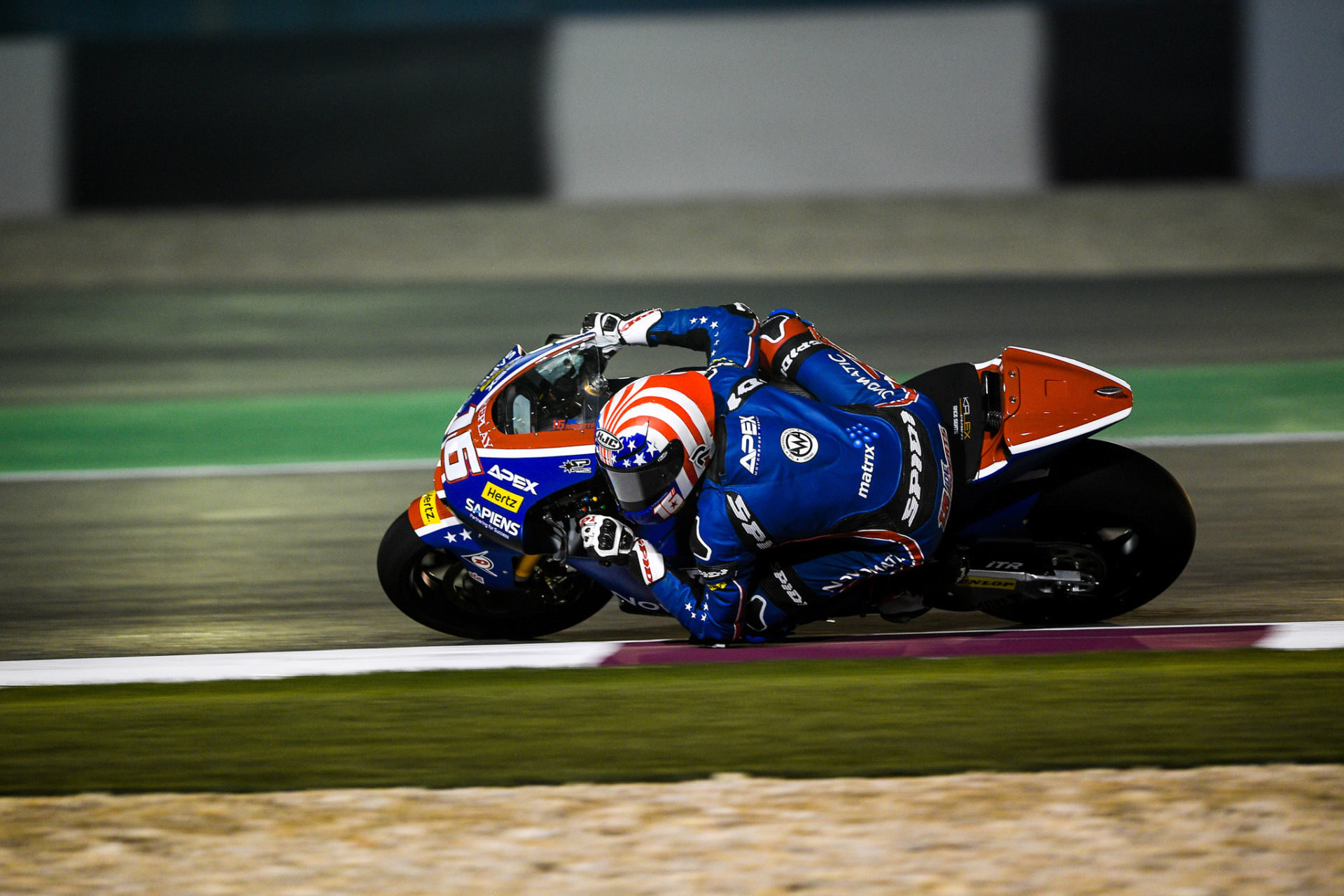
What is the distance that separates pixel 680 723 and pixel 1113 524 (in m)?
1.69

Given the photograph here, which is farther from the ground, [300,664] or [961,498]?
[961,498]

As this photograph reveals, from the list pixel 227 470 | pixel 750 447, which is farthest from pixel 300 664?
pixel 227 470

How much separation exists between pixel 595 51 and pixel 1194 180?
A: 23.3 ft

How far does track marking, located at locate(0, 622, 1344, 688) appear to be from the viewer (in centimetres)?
511

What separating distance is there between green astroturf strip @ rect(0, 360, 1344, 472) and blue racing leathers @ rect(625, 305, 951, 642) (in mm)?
4456

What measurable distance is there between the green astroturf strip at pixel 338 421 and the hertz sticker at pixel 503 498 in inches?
162

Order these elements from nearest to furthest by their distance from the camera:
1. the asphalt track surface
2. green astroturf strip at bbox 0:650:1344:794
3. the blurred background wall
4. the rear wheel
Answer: green astroturf strip at bbox 0:650:1344:794
the rear wheel
the asphalt track surface
the blurred background wall

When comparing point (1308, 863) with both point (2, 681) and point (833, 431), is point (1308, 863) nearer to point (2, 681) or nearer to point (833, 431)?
point (833, 431)

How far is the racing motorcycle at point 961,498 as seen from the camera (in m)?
4.95

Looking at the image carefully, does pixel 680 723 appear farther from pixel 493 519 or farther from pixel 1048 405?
pixel 1048 405

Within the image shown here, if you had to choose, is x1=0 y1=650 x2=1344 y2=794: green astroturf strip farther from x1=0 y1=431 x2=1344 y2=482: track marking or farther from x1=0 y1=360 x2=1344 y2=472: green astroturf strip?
x1=0 y1=360 x2=1344 y2=472: green astroturf strip

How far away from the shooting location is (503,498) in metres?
4.94

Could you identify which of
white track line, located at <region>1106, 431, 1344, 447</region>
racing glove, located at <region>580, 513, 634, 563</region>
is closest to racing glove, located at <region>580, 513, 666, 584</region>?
racing glove, located at <region>580, 513, 634, 563</region>

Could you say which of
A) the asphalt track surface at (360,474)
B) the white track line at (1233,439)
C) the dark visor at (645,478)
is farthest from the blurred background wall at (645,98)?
the dark visor at (645,478)
